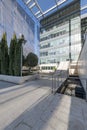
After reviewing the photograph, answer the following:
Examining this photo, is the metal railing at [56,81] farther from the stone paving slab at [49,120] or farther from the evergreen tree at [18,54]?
the evergreen tree at [18,54]

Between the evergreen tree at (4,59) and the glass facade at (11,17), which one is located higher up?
the glass facade at (11,17)

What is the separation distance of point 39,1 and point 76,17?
10.1 metres

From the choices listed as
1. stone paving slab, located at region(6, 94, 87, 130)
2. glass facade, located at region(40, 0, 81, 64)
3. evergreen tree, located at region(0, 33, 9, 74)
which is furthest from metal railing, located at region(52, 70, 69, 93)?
glass facade, located at region(40, 0, 81, 64)

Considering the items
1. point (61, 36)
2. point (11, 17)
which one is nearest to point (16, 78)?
point (11, 17)

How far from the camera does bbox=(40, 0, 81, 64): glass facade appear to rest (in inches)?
813

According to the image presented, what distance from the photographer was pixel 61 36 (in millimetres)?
22781

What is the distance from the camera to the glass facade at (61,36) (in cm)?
2066

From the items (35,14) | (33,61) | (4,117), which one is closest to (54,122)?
(4,117)

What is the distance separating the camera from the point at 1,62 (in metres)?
8.03

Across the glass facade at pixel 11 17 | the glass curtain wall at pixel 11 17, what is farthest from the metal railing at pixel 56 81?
the glass facade at pixel 11 17

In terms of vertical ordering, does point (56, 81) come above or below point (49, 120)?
above

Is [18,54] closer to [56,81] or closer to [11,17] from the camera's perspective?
[56,81]

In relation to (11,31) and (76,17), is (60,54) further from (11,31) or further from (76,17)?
(11,31)

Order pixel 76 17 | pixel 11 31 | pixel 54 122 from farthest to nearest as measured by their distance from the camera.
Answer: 1. pixel 76 17
2. pixel 11 31
3. pixel 54 122
